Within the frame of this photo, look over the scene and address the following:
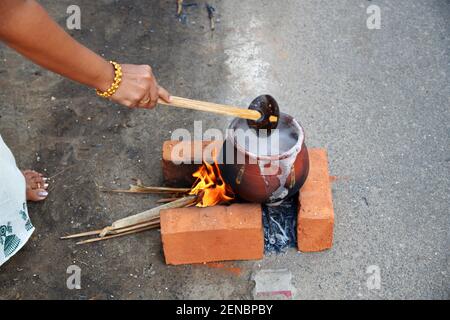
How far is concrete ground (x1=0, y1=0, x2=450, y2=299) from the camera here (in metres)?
3.48

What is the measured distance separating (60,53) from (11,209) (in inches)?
46.9

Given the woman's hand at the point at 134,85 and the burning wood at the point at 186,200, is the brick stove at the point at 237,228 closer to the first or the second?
the burning wood at the point at 186,200

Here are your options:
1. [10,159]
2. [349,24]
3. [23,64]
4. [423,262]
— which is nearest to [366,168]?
[423,262]

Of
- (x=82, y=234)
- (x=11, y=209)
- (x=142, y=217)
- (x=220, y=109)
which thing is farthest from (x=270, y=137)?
(x=11, y=209)

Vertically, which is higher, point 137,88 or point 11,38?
point 11,38

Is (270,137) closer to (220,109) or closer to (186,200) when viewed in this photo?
(220,109)

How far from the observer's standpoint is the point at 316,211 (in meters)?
3.34

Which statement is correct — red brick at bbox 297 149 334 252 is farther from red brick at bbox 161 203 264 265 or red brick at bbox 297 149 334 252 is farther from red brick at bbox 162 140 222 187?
red brick at bbox 162 140 222 187

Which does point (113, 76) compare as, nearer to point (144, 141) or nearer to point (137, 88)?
point (137, 88)

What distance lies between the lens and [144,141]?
415 centimetres

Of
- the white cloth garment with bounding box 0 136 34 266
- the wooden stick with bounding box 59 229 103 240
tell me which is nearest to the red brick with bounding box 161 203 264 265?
the wooden stick with bounding box 59 229 103 240

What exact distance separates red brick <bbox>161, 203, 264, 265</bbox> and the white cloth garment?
0.88 metres
